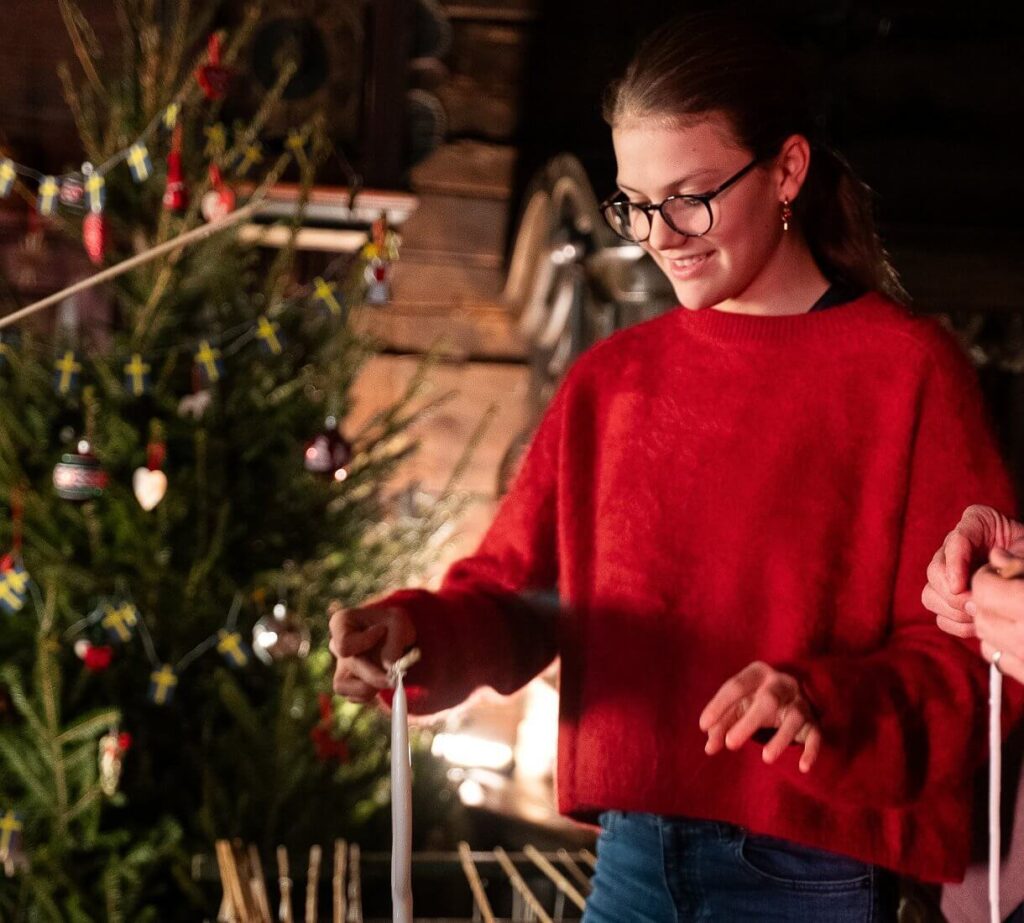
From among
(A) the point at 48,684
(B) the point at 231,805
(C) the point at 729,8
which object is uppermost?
(C) the point at 729,8

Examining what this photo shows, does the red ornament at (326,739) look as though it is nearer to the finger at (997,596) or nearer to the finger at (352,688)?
the finger at (352,688)

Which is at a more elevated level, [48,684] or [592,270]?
[592,270]

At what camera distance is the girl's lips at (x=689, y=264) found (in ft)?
3.89

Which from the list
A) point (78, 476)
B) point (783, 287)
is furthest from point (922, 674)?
point (78, 476)

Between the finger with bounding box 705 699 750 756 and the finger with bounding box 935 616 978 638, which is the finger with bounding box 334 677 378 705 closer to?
the finger with bounding box 705 699 750 756

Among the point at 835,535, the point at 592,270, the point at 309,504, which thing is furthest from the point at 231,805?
the point at 835,535

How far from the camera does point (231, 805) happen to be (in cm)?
272

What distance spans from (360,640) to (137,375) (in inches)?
63.7

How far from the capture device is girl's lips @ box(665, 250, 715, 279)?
3.89 feet

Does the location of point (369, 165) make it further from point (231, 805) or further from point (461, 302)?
point (231, 805)

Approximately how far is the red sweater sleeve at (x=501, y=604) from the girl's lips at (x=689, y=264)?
20 cm

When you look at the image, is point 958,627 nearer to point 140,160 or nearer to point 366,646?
point 366,646

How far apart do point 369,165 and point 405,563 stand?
0.98 meters

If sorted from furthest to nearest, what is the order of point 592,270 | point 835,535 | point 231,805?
point 592,270, point 231,805, point 835,535
